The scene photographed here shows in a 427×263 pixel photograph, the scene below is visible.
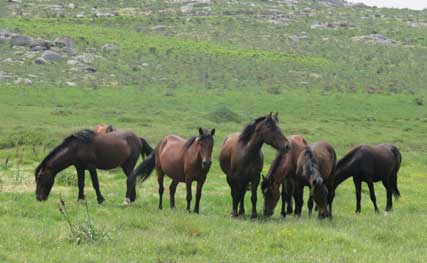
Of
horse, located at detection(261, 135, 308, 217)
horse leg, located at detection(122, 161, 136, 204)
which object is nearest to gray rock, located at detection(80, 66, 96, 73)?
horse leg, located at detection(122, 161, 136, 204)

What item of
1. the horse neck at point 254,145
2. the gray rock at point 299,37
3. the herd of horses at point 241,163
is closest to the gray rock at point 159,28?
the gray rock at point 299,37

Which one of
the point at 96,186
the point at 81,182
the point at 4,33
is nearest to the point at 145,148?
the point at 96,186

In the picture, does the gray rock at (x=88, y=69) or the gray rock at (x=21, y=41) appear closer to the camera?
the gray rock at (x=88, y=69)

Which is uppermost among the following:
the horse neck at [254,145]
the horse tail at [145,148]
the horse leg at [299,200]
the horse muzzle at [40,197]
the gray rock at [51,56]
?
the horse neck at [254,145]

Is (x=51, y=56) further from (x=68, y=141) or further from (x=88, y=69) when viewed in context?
(x=68, y=141)

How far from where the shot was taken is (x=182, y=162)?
15938 millimetres

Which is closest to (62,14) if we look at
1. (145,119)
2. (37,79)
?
(37,79)

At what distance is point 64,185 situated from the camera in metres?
19.5

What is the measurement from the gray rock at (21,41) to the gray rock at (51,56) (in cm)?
434

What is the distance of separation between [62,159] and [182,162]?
9.00 feet

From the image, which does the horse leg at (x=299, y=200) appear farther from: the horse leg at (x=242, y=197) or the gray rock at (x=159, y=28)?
the gray rock at (x=159, y=28)

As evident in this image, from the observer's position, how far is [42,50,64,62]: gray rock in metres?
53.6

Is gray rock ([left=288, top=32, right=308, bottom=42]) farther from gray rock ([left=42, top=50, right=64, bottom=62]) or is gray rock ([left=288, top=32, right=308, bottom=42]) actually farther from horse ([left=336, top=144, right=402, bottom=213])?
horse ([left=336, top=144, right=402, bottom=213])

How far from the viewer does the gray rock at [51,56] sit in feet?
176
